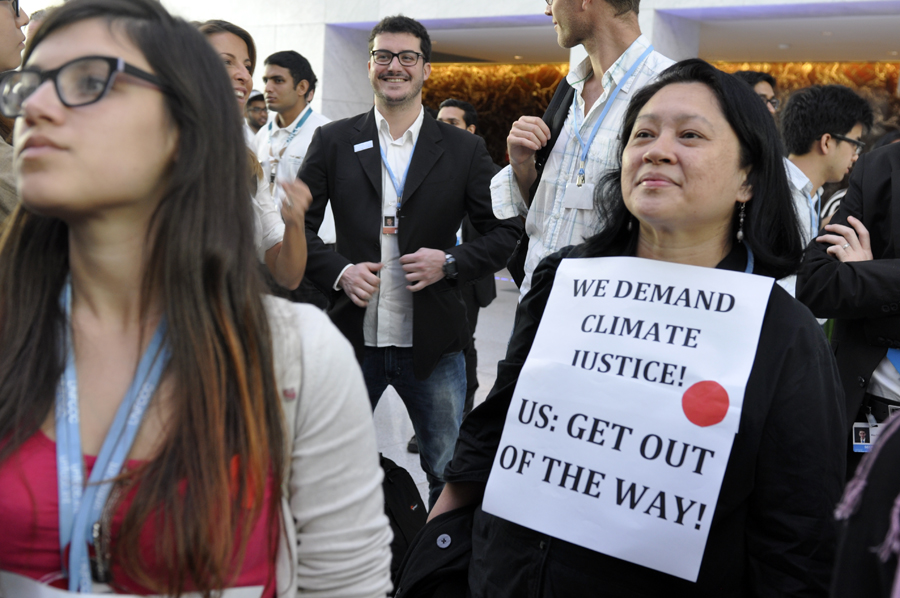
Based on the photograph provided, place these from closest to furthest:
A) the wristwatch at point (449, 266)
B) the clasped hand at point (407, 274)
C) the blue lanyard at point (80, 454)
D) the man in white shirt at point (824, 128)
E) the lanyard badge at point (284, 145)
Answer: the blue lanyard at point (80, 454), the clasped hand at point (407, 274), the wristwatch at point (449, 266), the man in white shirt at point (824, 128), the lanyard badge at point (284, 145)

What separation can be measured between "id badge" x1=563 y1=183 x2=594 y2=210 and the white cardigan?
153 cm

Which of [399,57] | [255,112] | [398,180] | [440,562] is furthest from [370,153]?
[255,112]

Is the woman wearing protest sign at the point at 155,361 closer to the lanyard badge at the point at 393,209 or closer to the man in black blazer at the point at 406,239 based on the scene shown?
the man in black blazer at the point at 406,239

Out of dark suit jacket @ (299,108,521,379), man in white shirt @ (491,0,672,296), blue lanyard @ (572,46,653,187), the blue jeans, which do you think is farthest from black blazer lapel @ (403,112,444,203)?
blue lanyard @ (572,46,653,187)

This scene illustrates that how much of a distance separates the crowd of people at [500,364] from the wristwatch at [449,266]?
0.60 meters

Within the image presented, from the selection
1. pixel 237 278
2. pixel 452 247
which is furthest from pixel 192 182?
pixel 452 247

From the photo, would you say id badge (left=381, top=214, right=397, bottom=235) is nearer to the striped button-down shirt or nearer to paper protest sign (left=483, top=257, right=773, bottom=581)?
the striped button-down shirt

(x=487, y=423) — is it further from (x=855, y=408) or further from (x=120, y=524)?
(x=855, y=408)

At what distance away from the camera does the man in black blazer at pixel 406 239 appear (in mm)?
3496

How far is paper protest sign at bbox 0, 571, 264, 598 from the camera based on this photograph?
119 centimetres

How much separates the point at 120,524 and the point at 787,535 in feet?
4.20

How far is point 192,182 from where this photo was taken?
1.32 metres

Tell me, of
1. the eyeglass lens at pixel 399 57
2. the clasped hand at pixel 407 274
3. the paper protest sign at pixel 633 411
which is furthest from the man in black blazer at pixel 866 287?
the eyeglass lens at pixel 399 57

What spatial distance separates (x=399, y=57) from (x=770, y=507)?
268 centimetres
